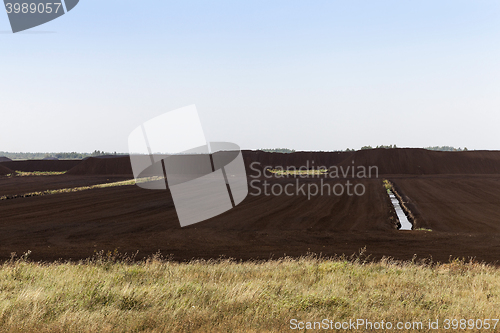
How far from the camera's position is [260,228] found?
73.0 ft

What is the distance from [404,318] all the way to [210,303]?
3461 millimetres

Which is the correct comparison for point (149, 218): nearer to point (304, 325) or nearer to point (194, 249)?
point (194, 249)

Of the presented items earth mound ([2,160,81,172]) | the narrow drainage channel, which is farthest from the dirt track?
earth mound ([2,160,81,172])

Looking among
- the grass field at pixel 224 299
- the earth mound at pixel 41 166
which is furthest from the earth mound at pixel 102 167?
the grass field at pixel 224 299

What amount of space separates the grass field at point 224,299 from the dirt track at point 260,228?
20.0 feet

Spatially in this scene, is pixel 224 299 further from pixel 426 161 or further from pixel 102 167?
pixel 102 167

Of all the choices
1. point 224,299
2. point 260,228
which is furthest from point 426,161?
point 224,299

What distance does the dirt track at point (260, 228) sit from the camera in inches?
652

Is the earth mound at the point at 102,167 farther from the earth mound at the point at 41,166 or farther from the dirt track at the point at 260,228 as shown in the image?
the dirt track at the point at 260,228

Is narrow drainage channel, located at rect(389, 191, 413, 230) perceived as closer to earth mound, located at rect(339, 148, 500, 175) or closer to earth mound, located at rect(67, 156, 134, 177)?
earth mound, located at rect(339, 148, 500, 175)

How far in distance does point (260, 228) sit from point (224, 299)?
620 inches

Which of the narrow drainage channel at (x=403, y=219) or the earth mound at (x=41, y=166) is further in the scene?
the earth mound at (x=41, y=166)

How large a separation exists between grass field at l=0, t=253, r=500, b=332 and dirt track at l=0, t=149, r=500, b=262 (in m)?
6.09

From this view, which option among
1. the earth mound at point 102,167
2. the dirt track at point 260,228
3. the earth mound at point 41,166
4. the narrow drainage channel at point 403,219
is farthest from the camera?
the earth mound at point 41,166
